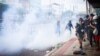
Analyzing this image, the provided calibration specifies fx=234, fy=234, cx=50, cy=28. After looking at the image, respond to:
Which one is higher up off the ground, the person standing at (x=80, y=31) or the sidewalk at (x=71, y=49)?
the person standing at (x=80, y=31)

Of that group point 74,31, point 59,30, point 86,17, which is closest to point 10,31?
point 59,30

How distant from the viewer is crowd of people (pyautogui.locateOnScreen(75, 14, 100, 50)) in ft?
6.57

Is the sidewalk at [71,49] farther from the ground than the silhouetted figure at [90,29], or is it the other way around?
the silhouetted figure at [90,29]

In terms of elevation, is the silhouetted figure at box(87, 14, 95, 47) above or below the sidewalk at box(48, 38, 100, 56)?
above

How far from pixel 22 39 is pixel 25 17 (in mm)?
181

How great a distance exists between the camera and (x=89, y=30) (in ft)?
6.62

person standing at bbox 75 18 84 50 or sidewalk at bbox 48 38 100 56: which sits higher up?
person standing at bbox 75 18 84 50

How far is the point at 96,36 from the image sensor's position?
6.70 feet

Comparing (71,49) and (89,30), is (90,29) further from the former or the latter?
(71,49)

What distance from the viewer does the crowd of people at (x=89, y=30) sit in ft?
6.57

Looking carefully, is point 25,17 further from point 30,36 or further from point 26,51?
point 26,51

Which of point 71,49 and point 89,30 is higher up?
point 89,30

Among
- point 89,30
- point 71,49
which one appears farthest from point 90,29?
point 71,49

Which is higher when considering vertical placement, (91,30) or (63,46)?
(91,30)
